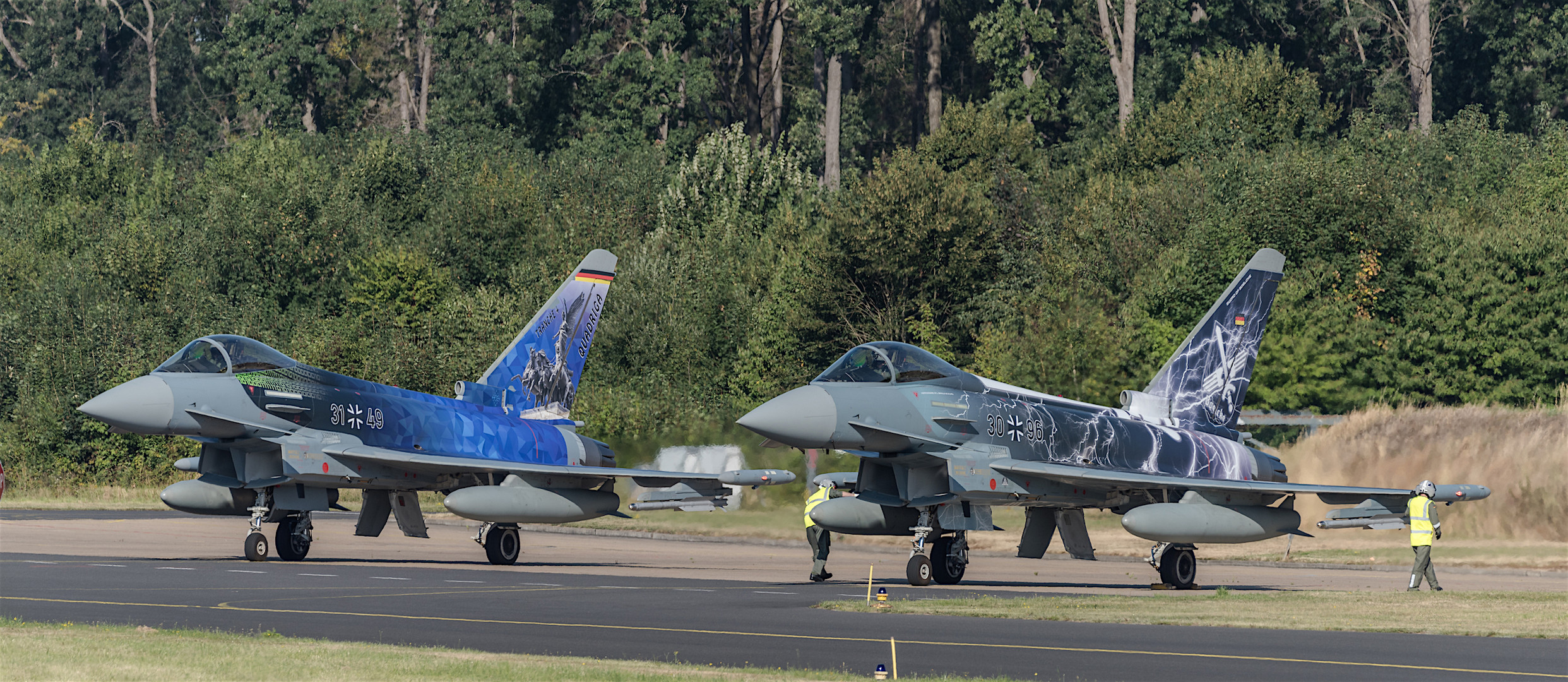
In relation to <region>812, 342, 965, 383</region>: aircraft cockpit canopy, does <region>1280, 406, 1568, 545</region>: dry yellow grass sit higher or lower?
lower

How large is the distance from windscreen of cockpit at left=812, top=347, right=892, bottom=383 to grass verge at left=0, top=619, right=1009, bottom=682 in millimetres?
10259

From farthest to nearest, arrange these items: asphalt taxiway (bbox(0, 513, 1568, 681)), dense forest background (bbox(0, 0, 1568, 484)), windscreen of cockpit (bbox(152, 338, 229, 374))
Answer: dense forest background (bbox(0, 0, 1568, 484))
windscreen of cockpit (bbox(152, 338, 229, 374))
asphalt taxiway (bbox(0, 513, 1568, 681))

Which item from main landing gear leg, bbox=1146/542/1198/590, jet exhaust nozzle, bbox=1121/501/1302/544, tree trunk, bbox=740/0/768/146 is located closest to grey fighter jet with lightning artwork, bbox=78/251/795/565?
jet exhaust nozzle, bbox=1121/501/1302/544

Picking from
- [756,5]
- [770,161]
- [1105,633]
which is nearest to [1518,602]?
[1105,633]

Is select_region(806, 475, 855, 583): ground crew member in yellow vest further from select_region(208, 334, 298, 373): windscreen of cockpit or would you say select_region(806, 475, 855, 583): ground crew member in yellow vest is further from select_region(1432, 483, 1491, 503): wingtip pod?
select_region(208, 334, 298, 373): windscreen of cockpit

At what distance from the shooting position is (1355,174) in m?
52.2

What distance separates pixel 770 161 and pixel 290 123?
3167cm

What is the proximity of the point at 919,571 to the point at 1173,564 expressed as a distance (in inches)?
168

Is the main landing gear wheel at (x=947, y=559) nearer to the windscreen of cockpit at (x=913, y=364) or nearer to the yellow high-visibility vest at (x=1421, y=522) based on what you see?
the windscreen of cockpit at (x=913, y=364)

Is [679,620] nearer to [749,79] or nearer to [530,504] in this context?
[530,504]

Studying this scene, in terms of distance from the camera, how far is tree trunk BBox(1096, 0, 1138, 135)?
74938 mm

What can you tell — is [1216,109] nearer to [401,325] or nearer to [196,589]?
[401,325]

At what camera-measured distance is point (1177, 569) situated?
993 inches

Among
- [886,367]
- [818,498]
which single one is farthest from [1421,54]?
[818,498]
